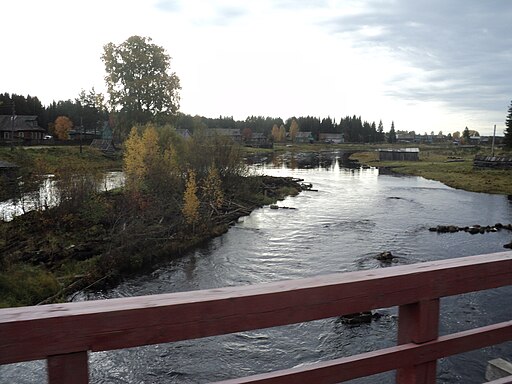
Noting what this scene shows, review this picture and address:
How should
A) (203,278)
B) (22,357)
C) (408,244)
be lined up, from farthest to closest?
(408,244) < (203,278) < (22,357)

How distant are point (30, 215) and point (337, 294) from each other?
21.3m

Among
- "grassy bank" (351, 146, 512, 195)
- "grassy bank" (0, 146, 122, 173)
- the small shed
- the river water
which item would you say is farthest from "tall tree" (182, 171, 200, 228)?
the small shed

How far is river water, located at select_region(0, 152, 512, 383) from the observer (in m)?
9.66

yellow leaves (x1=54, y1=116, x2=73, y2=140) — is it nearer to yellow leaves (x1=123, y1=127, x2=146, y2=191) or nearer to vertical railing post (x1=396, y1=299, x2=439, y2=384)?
yellow leaves (x1=123, y1=127, x2=146, y2=191)

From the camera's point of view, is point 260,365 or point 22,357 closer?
point 22,357

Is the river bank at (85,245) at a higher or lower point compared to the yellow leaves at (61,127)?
lower

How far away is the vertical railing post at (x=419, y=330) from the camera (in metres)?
2.07

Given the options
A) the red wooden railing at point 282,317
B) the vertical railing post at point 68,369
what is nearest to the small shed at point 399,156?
the red wooden railing at point 282,317

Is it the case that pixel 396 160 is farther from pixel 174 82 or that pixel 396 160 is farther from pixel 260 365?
pixel 260 365

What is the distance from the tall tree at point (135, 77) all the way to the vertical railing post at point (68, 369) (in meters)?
37.7

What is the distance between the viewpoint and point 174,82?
39.4 metres

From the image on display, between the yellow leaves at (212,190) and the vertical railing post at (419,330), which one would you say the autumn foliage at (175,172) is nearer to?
the yellow leaves at (212,190)

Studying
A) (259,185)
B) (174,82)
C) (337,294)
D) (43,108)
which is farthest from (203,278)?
(43,108)

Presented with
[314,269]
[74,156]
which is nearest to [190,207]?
[314,269]
